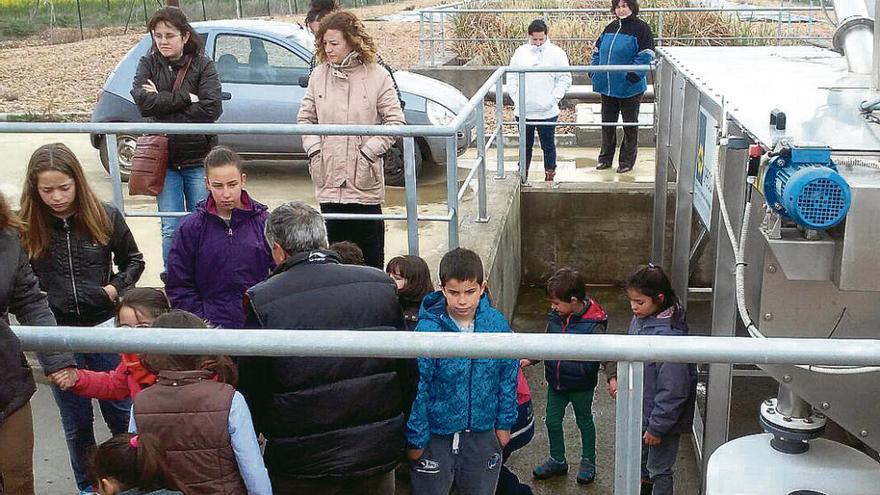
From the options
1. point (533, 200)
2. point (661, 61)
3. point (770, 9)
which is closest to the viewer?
point (661, 61)

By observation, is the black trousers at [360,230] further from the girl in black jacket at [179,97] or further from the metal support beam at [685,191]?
the metal support beam at [685,191]

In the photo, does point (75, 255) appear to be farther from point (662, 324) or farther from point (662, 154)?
point (662, 154)

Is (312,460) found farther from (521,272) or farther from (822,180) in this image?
(521,272)

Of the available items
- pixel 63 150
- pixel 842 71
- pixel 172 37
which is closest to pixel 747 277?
pixel 842 71

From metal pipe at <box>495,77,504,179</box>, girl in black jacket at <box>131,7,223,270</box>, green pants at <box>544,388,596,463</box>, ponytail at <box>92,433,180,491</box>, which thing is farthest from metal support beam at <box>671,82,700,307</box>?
ponytail at <box>92,433,180,491</box>

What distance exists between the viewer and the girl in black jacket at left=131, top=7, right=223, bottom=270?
5.54 metres

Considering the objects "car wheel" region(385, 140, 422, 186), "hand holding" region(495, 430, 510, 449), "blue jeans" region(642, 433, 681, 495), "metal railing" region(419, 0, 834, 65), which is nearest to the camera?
"hand holding" region(495, 430, 510, 449)

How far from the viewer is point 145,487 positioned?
247 cm

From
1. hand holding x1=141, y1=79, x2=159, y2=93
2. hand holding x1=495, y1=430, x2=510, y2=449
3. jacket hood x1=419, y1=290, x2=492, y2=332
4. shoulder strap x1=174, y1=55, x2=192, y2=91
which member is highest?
shoulder strap x1=174, y1=55, x2=192, y2=91

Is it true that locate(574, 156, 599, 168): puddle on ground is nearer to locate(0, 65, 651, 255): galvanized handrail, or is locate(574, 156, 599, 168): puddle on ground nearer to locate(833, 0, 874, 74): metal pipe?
locate(0, 65, 651, 255): galvanized handrail

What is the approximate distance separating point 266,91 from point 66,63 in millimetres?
12007

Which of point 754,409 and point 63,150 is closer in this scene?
point 63,150

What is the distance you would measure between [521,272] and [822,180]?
5.67m

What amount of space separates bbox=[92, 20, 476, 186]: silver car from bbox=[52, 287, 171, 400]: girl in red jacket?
218 inches
